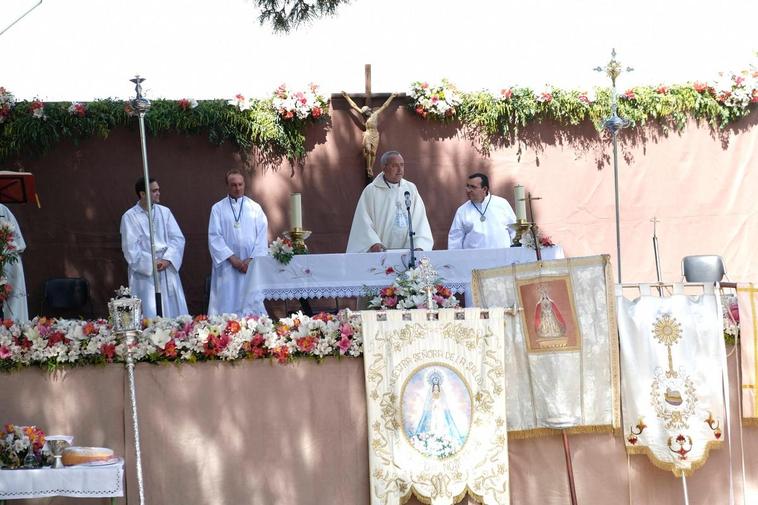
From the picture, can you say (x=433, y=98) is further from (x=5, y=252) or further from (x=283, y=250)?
(x=5, y=252)

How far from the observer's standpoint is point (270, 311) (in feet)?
40.5

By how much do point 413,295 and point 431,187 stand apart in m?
5.22

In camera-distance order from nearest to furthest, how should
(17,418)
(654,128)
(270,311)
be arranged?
(17,418) < (270,311) < (654,128)

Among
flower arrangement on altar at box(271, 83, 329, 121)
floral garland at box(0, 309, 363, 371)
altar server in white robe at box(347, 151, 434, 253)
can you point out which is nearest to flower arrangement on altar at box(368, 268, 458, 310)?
floral garland at box(0, 309, 363, 371)

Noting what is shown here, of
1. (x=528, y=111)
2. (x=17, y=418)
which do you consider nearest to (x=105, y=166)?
(x=528, y=111)

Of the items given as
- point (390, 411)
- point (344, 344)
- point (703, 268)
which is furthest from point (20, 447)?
point (703, 268)

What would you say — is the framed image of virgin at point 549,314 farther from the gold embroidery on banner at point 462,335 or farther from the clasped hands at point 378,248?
the clasped hands at point 378,248

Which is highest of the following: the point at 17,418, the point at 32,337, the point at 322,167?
the point at 322,167

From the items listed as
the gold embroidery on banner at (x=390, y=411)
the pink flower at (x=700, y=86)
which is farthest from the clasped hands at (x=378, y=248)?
the pink flower at (x=700, y=86)

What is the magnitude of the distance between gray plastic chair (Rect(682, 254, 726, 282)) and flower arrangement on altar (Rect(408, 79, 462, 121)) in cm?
309

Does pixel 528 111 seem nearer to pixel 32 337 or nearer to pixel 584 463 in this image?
pixel 584 463

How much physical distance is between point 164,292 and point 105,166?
182 cm

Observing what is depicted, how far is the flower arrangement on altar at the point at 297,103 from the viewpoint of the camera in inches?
493

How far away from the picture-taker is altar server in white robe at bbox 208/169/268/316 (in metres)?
11.2
